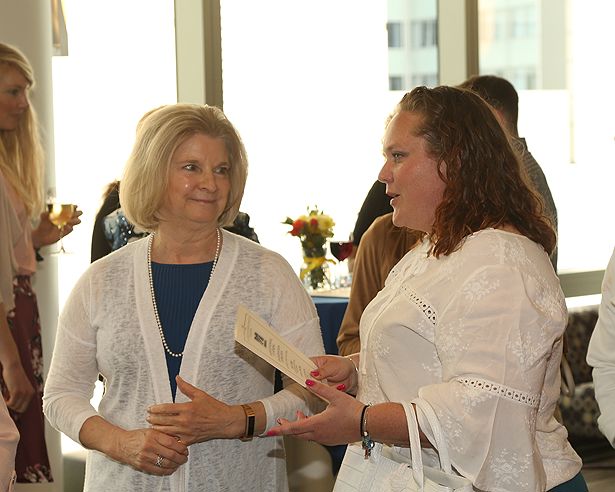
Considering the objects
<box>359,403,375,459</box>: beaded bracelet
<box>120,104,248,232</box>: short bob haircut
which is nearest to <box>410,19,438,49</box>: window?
<box>120,104,248,232</box>: short bob haircut

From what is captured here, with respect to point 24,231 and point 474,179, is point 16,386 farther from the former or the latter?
point 474,179

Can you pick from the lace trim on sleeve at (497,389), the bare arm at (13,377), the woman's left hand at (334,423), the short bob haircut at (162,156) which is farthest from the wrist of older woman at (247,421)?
the bare arm at (13,377)

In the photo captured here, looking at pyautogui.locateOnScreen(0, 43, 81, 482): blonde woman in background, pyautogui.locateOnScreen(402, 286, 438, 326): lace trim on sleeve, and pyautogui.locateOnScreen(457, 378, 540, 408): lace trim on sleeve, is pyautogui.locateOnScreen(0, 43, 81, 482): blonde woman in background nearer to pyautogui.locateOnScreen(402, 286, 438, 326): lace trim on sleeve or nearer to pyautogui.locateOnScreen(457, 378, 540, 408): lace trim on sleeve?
pyautogui.locateOnScreen(402, 286, 438, 326): lace trim on sleeve

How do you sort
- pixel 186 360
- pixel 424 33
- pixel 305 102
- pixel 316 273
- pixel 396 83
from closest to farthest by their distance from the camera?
pixel 186 360, pixel 316 273, pixel 305 102, pixel 396 83, pixel 424 33

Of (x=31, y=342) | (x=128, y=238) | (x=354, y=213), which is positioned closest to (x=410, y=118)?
(x=128, y=238)

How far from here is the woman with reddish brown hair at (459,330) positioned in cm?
193

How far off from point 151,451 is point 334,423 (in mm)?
620

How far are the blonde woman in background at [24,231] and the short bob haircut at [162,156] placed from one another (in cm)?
159

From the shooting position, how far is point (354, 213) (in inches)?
271

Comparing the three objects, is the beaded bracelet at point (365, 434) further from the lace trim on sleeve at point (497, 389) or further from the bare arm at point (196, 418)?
the bare arm at point (196, 418)

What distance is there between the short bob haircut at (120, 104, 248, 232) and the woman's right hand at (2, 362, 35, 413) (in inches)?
56.8

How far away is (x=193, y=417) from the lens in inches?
94.1

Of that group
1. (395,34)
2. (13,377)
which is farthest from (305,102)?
(13,377)

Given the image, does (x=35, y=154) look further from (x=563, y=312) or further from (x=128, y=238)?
(x=563, y=312)
